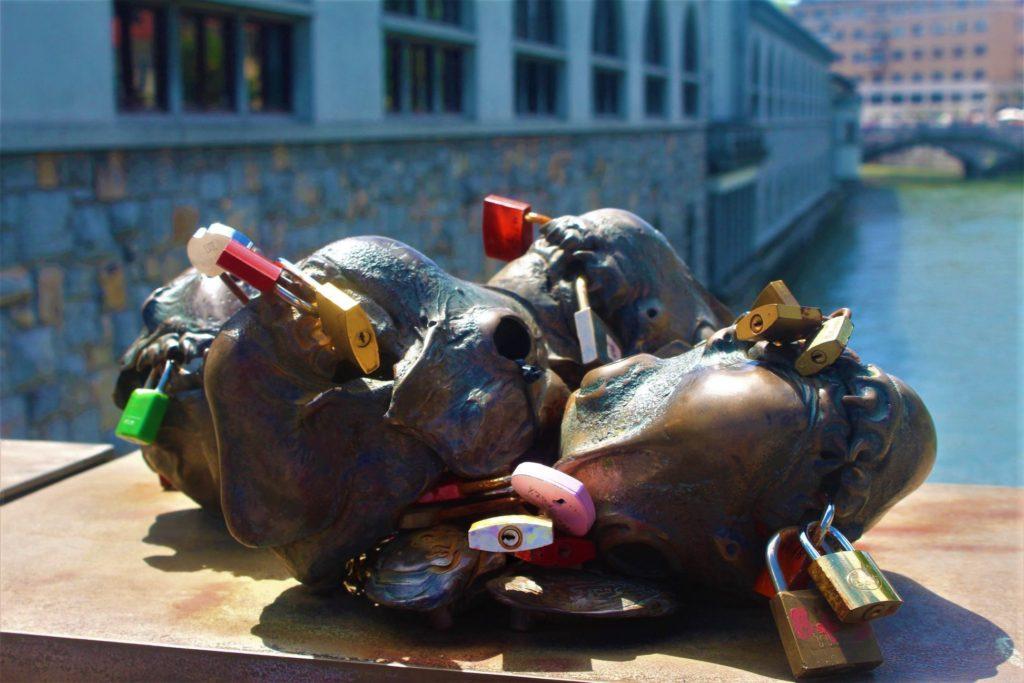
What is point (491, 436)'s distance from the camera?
1.72m

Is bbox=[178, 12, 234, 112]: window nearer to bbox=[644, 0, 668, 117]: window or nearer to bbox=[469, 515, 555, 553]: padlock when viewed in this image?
bbox=[469, 515, 555, 553]: padlock

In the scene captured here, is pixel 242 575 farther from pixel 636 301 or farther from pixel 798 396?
pixel 798 396

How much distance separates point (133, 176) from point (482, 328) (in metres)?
4.18

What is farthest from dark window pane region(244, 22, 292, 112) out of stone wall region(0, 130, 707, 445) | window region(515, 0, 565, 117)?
Result: window region(515, 0, 565, 117)

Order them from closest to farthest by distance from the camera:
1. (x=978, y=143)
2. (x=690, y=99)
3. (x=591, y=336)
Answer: (x=591, y=336)
(x=690, y=99)
(x=978, y=143)

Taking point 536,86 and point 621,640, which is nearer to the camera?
point 621,640

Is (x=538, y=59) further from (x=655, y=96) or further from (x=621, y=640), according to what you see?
(x=621, y=640)

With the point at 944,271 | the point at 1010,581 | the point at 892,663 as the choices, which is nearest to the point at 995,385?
the point at 1010,581

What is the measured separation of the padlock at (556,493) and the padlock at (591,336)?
0.37 meters

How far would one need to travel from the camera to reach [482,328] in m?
1.77

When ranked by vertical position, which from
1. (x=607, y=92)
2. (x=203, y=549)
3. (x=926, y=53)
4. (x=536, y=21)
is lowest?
(x=203, y=549)

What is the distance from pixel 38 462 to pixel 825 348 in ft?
6.62

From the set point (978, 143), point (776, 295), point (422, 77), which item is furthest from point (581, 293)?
point (978, 143)

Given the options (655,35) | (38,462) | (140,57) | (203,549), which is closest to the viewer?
(203,549)
